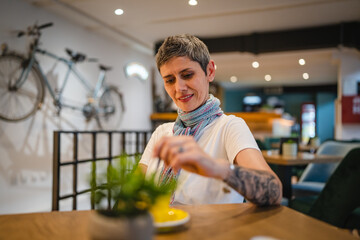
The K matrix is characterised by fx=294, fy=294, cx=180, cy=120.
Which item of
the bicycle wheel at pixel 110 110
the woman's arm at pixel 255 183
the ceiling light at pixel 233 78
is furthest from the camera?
the ceiling light at pixel 233 78

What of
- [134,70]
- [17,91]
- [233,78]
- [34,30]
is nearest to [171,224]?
A: [17,91]

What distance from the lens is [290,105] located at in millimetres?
13617

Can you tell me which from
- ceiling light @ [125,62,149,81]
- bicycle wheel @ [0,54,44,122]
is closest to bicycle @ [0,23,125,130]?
bicycle wheel @ [0,54,44,122]

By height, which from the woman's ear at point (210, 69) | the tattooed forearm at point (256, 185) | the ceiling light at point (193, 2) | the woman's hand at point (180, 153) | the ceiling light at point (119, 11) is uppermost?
the ceiling light at point (119, 11)

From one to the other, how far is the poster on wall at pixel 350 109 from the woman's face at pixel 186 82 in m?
6.15

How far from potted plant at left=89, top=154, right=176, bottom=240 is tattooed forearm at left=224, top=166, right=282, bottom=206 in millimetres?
272

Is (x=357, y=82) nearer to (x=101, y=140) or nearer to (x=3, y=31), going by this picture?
(x=101, y=140)

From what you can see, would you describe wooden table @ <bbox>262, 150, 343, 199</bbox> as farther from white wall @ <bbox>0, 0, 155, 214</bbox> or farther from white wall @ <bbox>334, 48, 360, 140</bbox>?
white wall @ <bbox>334, 48, 360, 140</bbox>

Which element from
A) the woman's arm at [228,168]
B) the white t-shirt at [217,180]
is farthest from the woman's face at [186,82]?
the woman's arm at [228,168]

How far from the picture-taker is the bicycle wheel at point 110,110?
229 inches

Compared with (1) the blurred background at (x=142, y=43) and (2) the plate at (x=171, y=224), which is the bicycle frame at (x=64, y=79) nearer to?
(1) the blurred background at (x=142, y=43)

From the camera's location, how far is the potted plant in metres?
0.51

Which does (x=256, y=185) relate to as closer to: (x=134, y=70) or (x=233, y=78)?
(x=134, y=70)

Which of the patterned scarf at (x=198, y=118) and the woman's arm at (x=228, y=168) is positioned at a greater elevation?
the patterned scarf at (x=198, y=118)
